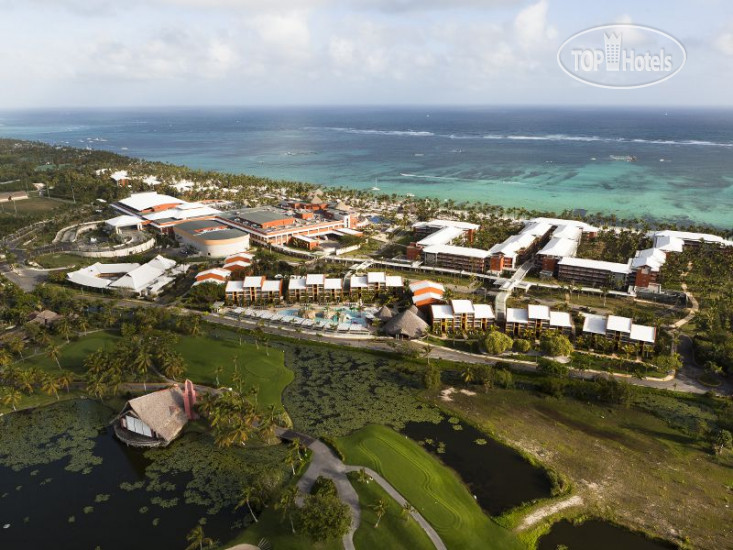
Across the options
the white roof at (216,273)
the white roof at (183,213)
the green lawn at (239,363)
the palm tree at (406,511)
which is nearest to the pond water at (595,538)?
the palm tree at (406,511)

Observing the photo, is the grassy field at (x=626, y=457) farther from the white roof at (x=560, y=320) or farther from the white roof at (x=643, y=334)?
the white roof at (x=560, y=320)

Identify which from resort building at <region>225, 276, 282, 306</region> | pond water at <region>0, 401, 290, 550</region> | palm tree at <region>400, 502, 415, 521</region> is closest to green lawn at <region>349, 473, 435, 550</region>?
palm tree at <region>400, 502, 415, 521</region>

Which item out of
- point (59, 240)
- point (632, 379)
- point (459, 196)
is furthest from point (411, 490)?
point (459, 196)

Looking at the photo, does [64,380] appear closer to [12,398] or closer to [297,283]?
[12,398]

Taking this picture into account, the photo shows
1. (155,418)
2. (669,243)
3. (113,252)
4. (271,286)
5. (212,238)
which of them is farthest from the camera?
(113,252)

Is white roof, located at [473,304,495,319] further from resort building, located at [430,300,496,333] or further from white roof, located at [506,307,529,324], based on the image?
white roof, located at [506,307,529,324]

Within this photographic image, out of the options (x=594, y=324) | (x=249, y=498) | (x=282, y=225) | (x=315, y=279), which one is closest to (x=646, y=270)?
(x=594, y=324)

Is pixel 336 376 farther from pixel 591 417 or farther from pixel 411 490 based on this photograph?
→ pixel 591 417
